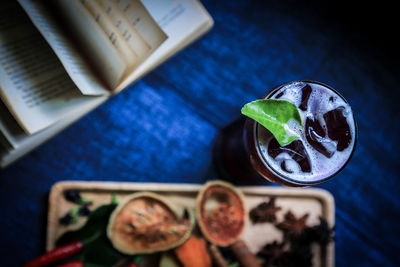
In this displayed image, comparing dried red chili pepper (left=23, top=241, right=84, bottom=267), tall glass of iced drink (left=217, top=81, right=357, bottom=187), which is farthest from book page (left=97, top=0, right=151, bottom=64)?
dried red chili pepper (left=23, top=241, right=84, bottom=267)

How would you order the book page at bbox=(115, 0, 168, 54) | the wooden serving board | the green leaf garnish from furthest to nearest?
the wooden serving board < the book page at bbox=(115, 0, 168, 54) < the green leaf garnish

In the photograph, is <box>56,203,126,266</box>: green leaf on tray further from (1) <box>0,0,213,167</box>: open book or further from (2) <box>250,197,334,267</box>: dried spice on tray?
(2) <box>250,197,334,267</box>: dried spice on tray

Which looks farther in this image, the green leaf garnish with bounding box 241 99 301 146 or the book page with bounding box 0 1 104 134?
the book page with bounding box 0 1 104 134

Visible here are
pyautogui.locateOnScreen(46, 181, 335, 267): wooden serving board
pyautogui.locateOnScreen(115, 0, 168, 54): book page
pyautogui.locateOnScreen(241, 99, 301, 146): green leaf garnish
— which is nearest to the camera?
pyautogui.locateOnScreen(241, 99, 301, 146): green leaf garnish

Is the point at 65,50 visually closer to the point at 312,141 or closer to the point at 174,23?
the point at 174,23

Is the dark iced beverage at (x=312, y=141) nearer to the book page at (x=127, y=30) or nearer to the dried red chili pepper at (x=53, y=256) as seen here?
the book page at (x=127, y=30)

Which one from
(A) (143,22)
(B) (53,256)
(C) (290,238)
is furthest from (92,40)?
(C) (290,238)

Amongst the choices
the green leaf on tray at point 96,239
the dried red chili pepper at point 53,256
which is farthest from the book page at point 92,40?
the dried red chili pepper at point 53,256

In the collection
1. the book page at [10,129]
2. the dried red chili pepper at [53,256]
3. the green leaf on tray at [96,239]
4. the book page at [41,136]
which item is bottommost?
the green leaf on tray at [96,239]

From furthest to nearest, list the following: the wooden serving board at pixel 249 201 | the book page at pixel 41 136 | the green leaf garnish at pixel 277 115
Result: the wooden serving board at pixel 249 201
the book page at pixel 41 136
the green leaf garnish at pixel 277 115
